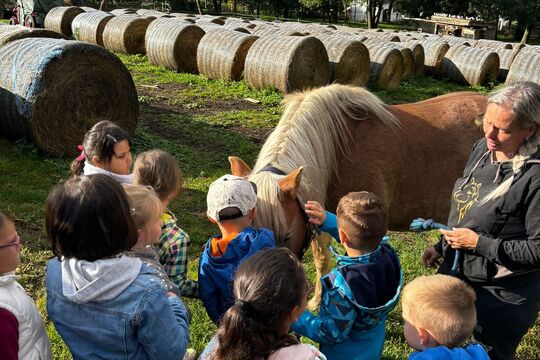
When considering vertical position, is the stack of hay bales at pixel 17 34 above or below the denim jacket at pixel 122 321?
above

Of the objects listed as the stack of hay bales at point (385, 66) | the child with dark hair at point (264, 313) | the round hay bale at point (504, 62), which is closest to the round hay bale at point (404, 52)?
the stack of hay bales at point (385, 66)

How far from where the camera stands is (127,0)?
40.4 m

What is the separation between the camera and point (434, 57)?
53.7 ft

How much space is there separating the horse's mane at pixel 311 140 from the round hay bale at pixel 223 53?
8.83 m

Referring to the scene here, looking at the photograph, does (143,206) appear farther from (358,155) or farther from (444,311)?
(358,155)

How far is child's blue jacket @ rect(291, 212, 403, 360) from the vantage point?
2.00 meters

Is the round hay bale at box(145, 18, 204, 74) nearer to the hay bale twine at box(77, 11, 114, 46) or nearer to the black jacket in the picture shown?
the hay bale twine at box(77, 11, 114, 46)

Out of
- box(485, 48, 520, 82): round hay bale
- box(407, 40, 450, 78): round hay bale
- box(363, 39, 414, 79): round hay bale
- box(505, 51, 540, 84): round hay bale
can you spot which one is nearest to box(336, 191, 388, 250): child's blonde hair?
box(505, 51, 540, 84): round hay bale

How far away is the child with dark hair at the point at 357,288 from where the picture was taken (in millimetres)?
2004

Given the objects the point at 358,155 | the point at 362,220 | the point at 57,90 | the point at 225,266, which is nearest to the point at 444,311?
the point at 362,220

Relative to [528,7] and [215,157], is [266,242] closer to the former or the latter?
[215,157]

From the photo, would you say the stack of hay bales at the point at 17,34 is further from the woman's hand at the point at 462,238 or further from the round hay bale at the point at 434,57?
the round hay bale at the point at 434,57

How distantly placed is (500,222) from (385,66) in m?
12.2

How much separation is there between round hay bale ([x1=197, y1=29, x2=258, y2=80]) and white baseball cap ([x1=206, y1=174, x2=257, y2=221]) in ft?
33.4
